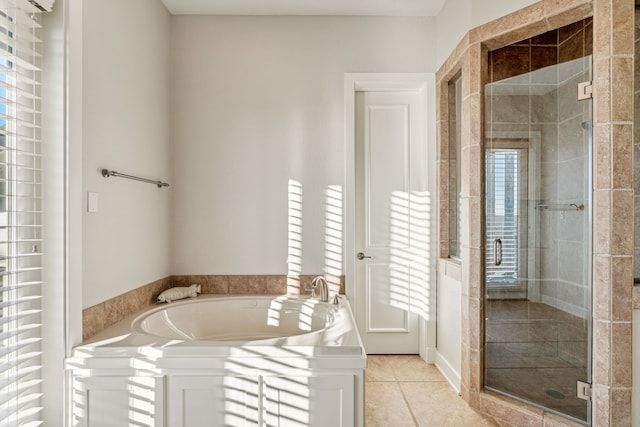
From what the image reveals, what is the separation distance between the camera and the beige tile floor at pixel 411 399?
7.03 ft

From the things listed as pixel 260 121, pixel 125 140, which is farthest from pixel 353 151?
pixel 125 140

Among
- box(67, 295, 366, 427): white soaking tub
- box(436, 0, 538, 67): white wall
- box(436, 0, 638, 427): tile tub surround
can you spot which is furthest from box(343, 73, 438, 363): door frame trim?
box(67, 295, 366, 427): white soaking tub

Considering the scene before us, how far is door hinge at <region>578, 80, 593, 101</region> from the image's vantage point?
1.82 m

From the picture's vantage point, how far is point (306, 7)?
108 inches

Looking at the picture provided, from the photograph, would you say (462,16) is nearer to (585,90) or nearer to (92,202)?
(585,90)

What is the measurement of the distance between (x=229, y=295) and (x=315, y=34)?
6.54 ft

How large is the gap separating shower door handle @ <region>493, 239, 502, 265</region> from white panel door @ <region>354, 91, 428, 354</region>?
0.75m

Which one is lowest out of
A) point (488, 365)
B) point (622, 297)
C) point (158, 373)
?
point (488, 365)

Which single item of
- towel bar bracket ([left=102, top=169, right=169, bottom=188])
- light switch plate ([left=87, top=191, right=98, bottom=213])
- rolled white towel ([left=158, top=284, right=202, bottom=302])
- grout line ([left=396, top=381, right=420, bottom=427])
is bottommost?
grout line ([left=396, top=381, right=420, bottom=427])

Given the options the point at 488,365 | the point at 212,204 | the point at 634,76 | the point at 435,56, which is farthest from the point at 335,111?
the point at 488,365

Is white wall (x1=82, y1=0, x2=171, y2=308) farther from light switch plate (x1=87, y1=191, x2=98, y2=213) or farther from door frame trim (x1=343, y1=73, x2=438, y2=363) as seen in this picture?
door frame trim (x1=343, y1=73, x2=438, y2=363)

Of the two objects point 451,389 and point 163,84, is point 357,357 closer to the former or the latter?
point 451,389

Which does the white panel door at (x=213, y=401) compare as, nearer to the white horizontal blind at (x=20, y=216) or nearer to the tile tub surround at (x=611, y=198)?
the white horizontal blind at (x=20, y=216)

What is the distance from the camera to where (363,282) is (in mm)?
3041
